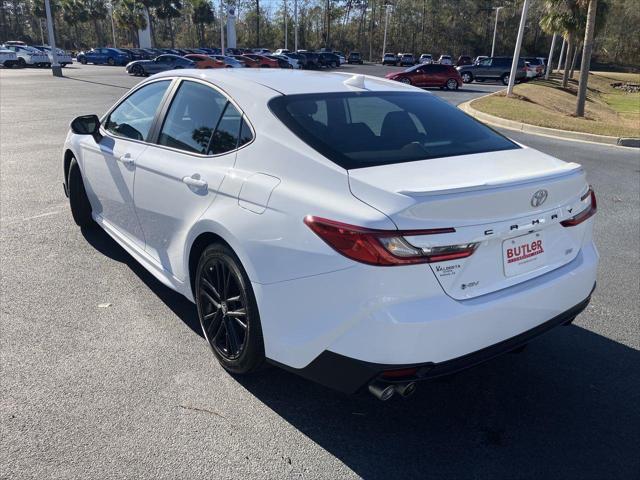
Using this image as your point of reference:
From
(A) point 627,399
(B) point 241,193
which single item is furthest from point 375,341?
(A) point 627,399

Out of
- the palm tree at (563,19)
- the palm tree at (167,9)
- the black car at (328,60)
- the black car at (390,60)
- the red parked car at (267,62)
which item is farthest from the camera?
the palm tree at (167,9)

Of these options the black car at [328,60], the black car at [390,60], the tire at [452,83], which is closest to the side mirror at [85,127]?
the tire at [452,83]

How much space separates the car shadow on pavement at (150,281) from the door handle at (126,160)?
1.00 m

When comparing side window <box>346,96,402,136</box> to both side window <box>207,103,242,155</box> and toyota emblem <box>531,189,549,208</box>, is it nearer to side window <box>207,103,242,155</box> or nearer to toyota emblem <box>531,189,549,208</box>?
side window <box>207,103,242,155</box>

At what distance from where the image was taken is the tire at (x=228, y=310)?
2.72 metres

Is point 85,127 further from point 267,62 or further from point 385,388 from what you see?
point 267,62

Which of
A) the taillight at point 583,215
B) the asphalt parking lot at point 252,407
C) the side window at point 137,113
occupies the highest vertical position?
the side window at point 137,113

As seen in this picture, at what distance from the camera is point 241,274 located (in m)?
2.71

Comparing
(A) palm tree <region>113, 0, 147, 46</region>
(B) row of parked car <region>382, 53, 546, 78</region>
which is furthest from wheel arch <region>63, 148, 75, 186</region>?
(A) palm tree <region>113, 0, 147, 46</region>

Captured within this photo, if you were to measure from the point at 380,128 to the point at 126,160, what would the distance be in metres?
1.87

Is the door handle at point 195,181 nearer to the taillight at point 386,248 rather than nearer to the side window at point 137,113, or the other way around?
the side window at point 137,113

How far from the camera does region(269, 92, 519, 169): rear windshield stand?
108 inches

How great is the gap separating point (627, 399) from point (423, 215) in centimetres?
178

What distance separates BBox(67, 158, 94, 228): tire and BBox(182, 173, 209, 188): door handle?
7.89 feet
